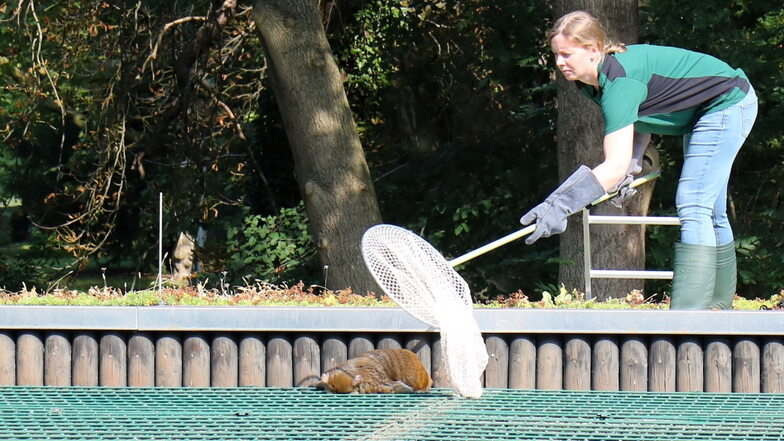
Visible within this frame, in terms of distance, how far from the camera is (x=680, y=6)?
9.79 meters

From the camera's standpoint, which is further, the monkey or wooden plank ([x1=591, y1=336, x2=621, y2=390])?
wooden plank ([x1=591, y1=336, x2=621, y2=390])

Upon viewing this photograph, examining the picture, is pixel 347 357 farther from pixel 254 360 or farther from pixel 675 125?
pixel 675 125

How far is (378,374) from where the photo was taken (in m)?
5.05

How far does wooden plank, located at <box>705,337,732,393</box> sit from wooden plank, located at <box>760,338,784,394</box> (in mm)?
144

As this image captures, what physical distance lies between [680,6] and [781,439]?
6310mm

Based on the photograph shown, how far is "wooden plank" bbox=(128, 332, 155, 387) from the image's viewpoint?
5441mm

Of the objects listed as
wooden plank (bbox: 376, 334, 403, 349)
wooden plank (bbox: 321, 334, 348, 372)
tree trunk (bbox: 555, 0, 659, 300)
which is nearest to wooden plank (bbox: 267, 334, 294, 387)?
wooden plank (bbox: 321, 334, 348, 372)

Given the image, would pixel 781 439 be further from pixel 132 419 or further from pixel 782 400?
pixel 132 419

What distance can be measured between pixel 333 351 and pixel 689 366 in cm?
159

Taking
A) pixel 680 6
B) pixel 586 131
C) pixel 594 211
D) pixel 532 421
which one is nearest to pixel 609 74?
pixel 532 421

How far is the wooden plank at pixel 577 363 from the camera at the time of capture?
17.2 ft

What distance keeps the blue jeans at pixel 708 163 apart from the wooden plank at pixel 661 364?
0.47 m

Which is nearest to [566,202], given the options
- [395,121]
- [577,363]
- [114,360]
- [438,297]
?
[438,297]

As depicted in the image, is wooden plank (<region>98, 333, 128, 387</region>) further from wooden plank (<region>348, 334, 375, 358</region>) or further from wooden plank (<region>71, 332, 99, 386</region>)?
wooden plank (<region>348, 334, 375, 358</region>)
